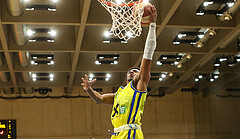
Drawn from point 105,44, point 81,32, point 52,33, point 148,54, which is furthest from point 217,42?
point 148,54

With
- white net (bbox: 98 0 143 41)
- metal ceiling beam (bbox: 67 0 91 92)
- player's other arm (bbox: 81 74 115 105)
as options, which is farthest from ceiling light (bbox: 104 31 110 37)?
player's other arm (bbox: 81 74 115 105)

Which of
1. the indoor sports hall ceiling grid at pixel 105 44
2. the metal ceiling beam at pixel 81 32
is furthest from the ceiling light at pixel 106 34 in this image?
the metal ceiling beam at pixel 81 32

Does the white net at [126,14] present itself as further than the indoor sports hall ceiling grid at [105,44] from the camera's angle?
No

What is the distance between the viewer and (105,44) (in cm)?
1645

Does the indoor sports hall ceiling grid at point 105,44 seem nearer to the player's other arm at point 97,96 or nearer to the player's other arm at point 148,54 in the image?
the player's other arm at point 97,96

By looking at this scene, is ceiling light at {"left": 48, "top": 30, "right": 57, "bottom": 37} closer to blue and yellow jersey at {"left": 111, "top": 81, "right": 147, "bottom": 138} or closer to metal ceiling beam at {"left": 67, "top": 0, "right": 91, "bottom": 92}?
metal ceiling beam at {"left": 67, "top": 0, "right": 91, "bottom": 92}

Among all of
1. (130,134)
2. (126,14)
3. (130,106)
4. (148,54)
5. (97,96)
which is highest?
(126,14)

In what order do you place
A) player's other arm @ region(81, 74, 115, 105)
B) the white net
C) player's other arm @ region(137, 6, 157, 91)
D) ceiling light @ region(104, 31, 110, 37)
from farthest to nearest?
ceiling light @ region(104, 31, 110, 37) → the white net → player's other arm @ region(81, 74, 115, 105) → player's other arm @ region(137, 6, 157, 91)

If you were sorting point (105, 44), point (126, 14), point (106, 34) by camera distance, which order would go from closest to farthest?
1. point (126, 14)
2. point (106, 34)
3. point (105, 44)

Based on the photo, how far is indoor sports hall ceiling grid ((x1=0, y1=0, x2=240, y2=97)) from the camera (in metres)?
13.9

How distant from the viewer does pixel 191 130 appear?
2438cm

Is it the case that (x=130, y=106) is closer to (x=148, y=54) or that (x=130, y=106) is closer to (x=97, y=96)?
(x=148, y=54)

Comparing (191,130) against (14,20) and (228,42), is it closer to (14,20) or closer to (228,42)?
(228,42)

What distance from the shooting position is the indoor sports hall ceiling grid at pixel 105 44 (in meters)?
13.9
